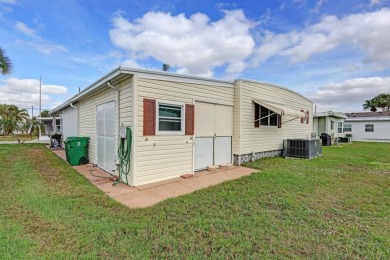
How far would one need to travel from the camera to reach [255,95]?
28.5ft

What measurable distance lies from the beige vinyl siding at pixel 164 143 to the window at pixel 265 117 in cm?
Result: 276

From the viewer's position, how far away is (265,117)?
8.79m

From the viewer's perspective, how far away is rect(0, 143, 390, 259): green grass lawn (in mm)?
2611

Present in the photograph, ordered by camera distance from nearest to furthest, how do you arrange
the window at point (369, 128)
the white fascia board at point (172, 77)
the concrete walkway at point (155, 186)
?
the concrete walkway at point (155, 186) < the white fascia board at point (172, 77) < the window at point (369, 128)

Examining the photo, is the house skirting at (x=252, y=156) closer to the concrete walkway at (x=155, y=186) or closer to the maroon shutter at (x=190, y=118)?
the concrete walkway at (x=155, y=186)

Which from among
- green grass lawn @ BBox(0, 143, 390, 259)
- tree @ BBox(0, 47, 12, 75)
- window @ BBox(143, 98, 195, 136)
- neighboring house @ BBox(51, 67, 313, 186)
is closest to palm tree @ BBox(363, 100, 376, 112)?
neighboring house @ BBox(51, 67, 313, 186)

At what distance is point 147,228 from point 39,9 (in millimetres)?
10815

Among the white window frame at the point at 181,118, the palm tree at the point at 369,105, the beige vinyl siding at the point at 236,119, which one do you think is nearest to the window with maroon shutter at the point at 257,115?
the beige vinyl siding at the point at 236,119

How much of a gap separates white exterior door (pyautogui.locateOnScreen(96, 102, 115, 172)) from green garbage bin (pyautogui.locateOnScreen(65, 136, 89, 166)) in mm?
1267

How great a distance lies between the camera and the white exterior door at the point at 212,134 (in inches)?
273

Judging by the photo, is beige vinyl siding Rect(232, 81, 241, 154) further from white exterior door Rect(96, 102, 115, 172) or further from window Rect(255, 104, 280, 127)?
white exterior door Rect(96, 102, 115, 172)

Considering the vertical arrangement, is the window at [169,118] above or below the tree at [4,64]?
below

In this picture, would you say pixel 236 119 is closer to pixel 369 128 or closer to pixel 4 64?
pixel 4 64

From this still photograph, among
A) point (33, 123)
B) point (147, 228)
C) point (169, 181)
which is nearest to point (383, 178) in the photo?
point (169, 181)
